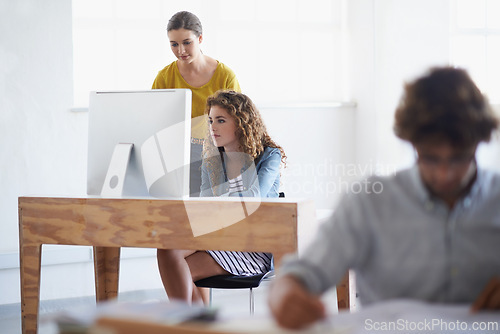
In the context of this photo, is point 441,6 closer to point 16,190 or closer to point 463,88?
point 16,190

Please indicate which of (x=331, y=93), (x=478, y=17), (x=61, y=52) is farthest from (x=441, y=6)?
(x=61, y=52)

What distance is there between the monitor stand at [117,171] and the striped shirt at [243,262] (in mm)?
437

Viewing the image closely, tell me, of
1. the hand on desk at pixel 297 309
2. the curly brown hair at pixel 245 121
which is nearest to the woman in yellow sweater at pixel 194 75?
the curly brown hair at pixel 245 121

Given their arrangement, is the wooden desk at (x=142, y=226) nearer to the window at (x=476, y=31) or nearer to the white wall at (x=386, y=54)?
the white wall at (x=386, y=54)

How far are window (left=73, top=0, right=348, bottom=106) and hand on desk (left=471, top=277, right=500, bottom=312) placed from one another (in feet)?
10.6

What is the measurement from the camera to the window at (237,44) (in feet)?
13.1

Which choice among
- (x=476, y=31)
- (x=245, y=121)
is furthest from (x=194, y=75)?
(x=476, y=31)

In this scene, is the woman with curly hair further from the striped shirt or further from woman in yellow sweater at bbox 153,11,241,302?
woman in yellow sweater at bbox 153,11,241,302

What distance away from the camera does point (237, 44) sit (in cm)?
432

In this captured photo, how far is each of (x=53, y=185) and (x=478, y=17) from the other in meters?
2.84

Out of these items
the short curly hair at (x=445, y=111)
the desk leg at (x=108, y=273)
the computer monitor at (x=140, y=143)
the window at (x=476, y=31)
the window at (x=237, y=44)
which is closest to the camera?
the short curly hair at (x=445, y=111)

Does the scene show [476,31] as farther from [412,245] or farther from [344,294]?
[412,245]

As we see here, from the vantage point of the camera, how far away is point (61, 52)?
372 cm

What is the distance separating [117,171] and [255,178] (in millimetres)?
584
